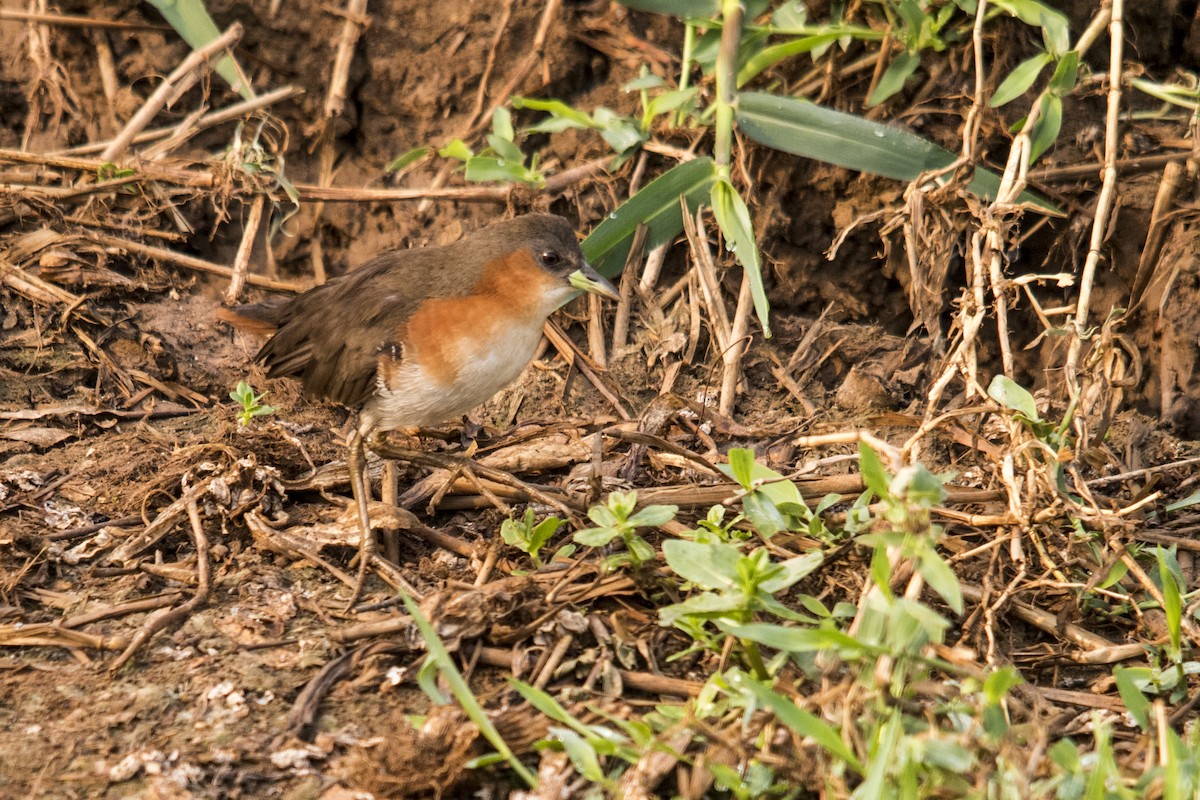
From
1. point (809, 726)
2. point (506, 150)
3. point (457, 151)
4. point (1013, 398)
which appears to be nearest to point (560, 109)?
point (506, 150)

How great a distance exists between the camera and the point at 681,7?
4.42 meters

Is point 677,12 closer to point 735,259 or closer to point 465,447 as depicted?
point 735,259

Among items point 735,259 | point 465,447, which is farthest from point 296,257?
point 735,259

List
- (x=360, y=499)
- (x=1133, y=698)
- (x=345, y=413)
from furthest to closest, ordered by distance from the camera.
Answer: (x=345, y=413)
(x=360, y=499)
(x=1133, y=698)

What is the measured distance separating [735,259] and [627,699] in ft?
7.56

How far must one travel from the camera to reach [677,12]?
441 cm

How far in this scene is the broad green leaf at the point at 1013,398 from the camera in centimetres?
331

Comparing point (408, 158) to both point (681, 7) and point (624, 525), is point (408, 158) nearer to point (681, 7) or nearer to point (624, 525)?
point (681, 7)

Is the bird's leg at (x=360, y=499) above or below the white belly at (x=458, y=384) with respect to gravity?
below

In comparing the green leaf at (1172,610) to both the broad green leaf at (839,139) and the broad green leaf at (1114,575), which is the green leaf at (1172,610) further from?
the broad green leaf at (839,139)

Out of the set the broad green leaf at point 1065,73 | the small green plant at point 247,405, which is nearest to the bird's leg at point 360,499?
the small green plant at point 247,405

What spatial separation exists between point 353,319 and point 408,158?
46.8 inches

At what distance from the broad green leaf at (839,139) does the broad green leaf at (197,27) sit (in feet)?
7.77

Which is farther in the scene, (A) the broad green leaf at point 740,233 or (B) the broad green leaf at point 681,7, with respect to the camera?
(B) the broad green leaf at point 681,7
